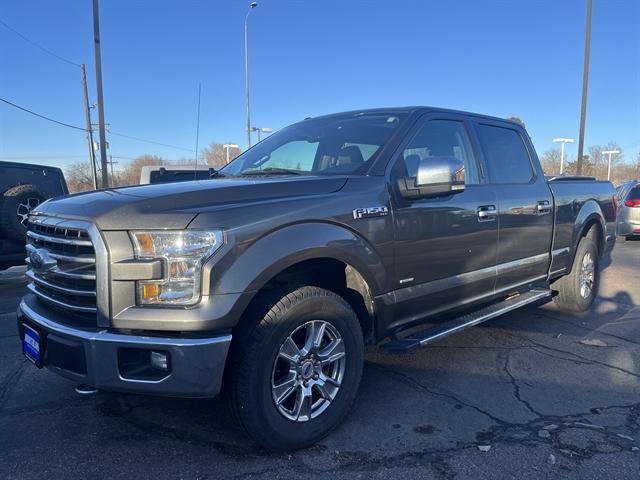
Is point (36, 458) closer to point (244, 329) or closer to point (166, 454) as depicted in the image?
point (166, 454)

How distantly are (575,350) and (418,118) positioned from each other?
2568 millimetres

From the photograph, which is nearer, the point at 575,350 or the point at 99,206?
the point at 99,206

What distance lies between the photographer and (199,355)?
2.29m

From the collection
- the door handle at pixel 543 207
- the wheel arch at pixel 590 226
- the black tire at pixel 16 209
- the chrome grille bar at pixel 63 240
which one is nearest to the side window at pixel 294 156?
the chrome grille bar at pixel 63 240

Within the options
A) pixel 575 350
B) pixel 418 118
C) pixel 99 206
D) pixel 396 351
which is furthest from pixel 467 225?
pixel 99 206

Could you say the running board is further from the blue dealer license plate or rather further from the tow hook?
the blue dealer license plate

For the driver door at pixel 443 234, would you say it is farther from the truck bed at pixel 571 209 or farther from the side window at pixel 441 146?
the truck bed at pixel 571 209

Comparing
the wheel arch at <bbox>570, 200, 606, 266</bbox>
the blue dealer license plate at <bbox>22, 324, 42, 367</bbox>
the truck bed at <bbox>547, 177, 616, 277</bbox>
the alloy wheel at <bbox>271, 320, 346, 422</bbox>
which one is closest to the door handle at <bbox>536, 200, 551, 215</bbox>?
the truck bed at <bbox>547, 177, 616, 277</bbox>

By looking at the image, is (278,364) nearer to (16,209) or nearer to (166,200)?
(166,200)

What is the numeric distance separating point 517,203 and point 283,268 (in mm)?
2583

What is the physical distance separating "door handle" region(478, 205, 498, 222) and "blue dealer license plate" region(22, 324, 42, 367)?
3.05 meters

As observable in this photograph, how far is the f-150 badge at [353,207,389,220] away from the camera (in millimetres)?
2953

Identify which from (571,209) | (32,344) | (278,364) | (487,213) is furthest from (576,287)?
(32,344)

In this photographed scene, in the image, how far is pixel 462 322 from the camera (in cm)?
373
